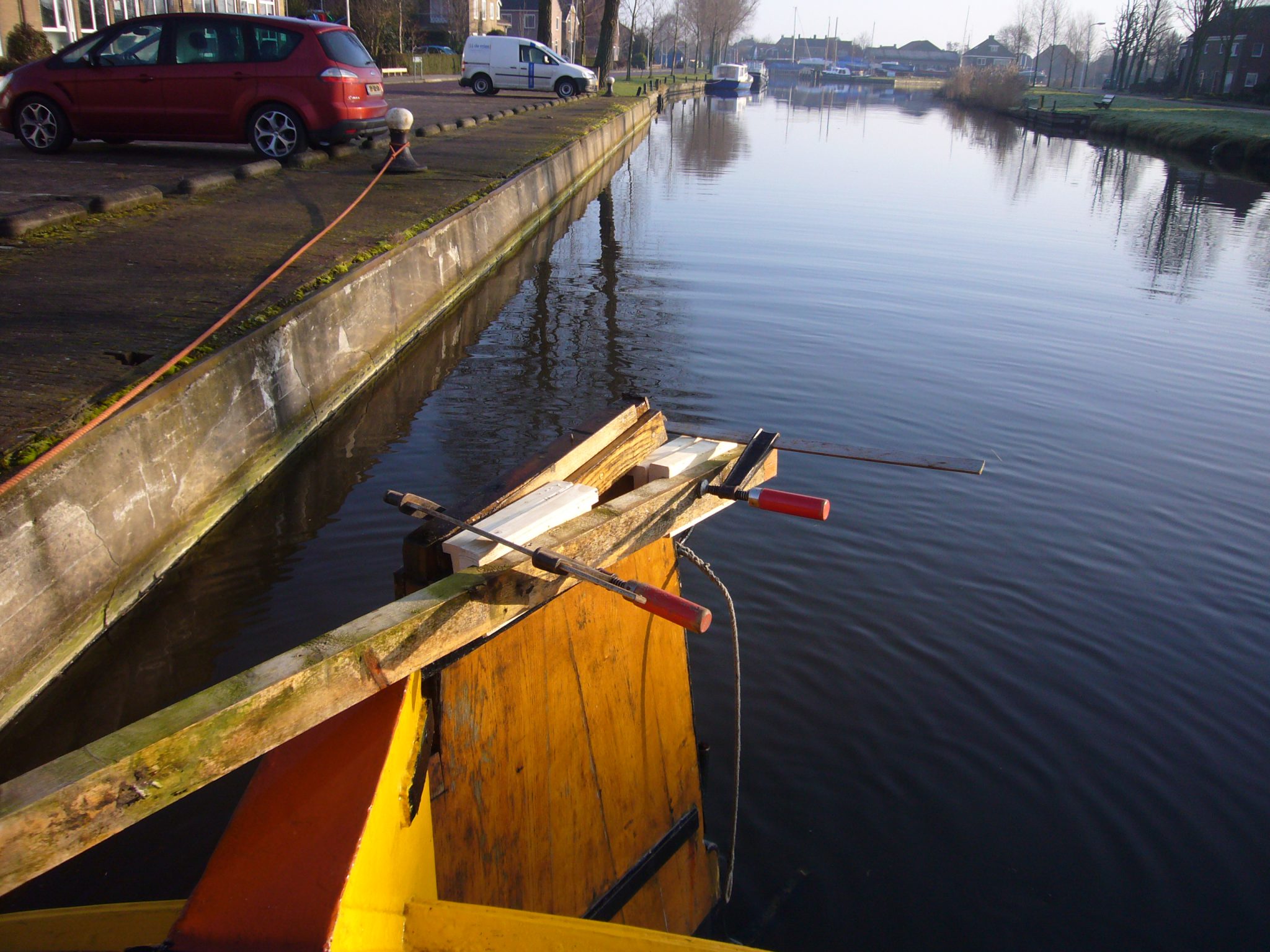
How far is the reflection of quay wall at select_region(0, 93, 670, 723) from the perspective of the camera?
411 centimetres

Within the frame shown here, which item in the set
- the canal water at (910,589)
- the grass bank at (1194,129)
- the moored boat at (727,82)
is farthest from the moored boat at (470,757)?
the moored boat at (727,82)

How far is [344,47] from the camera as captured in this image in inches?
517

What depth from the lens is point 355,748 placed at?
2.32 m

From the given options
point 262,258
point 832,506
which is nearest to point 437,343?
point 262,258

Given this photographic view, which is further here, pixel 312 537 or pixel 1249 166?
pixel 1249 166

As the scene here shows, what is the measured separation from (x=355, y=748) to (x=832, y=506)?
195 inches

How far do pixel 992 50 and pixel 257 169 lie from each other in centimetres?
18206

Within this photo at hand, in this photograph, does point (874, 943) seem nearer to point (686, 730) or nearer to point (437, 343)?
point (686, 730)

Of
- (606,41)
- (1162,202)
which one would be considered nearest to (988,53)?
(606,41)

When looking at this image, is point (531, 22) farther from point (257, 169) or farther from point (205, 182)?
point (205, 182)

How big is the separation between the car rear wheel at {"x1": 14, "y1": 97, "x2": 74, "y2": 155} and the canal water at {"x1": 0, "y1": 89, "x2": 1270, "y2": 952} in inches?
228

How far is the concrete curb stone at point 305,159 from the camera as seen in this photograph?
43.6ft

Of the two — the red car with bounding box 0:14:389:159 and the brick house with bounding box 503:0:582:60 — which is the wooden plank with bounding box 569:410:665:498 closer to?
the red car with bounding box 0:14:389:159

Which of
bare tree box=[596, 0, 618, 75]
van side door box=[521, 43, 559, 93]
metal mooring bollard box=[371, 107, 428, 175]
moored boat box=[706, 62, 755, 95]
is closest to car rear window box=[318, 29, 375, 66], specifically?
metal mooring bollard box=[371, 107, 428, 175]
